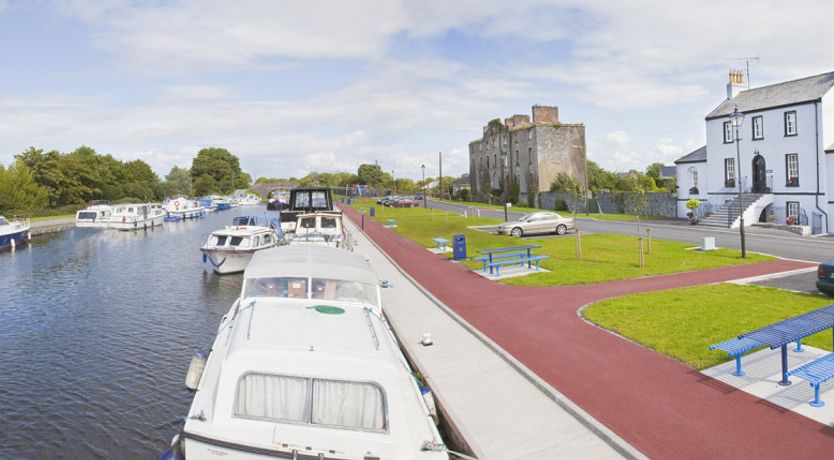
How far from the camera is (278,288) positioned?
11109 millimetres

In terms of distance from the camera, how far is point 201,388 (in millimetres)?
8391

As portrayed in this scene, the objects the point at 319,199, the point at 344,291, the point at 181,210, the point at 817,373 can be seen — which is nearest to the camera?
the point at 817,373

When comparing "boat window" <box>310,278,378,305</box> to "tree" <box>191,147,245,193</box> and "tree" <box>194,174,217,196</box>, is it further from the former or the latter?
"tree" <box>191,147,245,193</box>

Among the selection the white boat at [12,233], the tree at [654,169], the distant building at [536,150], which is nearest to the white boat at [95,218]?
the white boat at [12,233]

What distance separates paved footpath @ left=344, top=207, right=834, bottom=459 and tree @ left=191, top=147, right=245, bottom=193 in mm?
145959

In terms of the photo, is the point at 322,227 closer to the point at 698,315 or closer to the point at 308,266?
the point at 308,266

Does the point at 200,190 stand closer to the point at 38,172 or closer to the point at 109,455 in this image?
the point at 38,172

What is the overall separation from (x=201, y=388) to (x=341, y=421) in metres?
2.40

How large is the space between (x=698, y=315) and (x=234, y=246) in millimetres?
21891

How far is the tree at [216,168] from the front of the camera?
6043 inches

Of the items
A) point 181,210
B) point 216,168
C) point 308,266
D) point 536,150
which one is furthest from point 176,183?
point 308,266

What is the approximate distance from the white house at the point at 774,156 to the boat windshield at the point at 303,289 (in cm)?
2884

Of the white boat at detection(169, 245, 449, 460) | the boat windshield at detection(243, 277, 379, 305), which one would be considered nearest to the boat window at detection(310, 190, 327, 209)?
the boat windshield at detection(243, 277, 379, 305)

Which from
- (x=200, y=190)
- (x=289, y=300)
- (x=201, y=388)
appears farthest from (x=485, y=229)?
(x=200, y=190)
